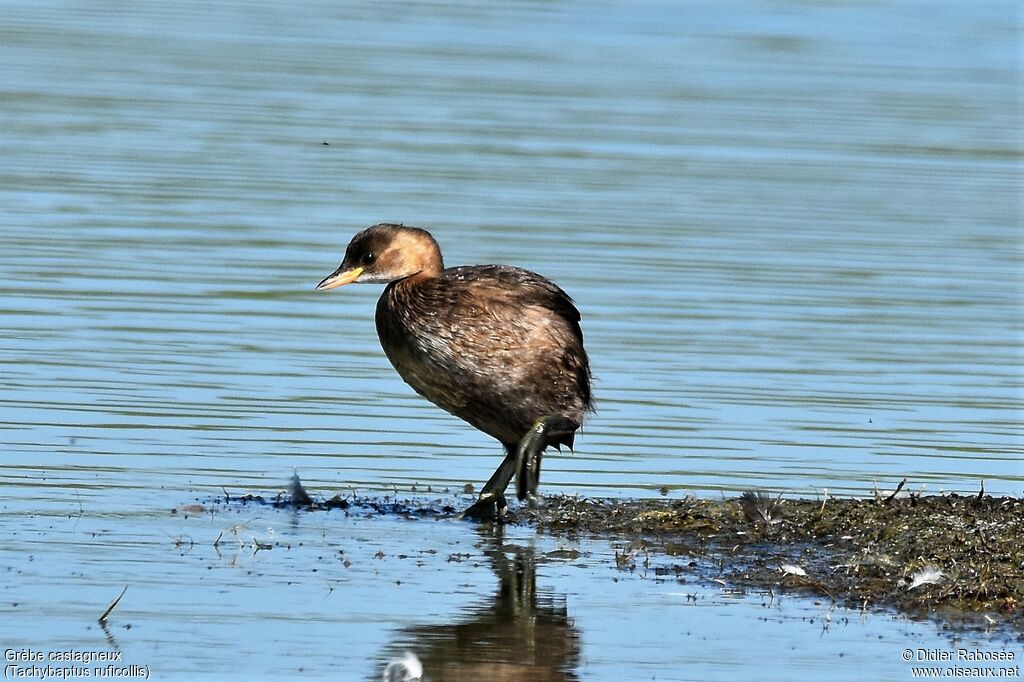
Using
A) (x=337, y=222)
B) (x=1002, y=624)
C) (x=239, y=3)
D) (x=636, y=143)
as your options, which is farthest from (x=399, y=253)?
(x=239, y=3)

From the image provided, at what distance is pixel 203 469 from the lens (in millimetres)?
10289

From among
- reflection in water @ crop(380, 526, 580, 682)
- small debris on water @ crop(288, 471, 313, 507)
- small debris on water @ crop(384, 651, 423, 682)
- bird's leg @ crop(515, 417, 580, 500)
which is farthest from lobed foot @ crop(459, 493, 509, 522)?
small debris on water @ crop(384, 651, 423, 682)

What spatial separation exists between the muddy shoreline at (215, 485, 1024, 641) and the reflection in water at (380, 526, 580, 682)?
608 mm

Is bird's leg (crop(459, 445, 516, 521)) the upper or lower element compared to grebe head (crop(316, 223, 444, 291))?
lower

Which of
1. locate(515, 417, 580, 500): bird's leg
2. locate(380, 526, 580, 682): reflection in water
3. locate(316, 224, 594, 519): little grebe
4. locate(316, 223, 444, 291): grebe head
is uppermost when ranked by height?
locate(316, 223, 444, 291): grebe head

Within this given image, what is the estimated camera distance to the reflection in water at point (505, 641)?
711 cm

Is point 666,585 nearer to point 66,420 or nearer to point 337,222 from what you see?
point 66,420

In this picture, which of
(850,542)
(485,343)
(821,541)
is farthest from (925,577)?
(485,343)

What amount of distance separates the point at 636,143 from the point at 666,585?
45.1ft

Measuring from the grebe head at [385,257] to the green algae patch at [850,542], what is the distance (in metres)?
1.15

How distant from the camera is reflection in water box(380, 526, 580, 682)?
7105 mm

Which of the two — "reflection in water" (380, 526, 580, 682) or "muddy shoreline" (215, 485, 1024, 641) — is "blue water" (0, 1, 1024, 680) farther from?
"muddy shoreline" (215, 485, 1024, 641)

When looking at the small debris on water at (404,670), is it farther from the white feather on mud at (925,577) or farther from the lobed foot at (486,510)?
the lobed foot at (486,510)

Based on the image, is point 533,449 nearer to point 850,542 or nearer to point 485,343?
point 485,343
